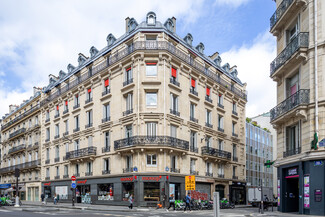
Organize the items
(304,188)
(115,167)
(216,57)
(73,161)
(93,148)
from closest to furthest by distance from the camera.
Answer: (304,188) → (115,167) → (93,148) → (73,161) → (216,57)

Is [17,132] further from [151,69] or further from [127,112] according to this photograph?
[151,69]

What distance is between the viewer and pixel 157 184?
32.5 m

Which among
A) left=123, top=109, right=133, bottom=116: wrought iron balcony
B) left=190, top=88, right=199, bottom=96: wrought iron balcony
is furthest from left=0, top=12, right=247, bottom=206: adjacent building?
left=190, top=88, right=199, bottom=96: wrought iron balcony

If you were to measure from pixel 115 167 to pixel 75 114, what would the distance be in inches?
431

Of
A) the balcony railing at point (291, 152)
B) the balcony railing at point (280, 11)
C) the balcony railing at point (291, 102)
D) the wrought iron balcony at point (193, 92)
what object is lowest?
the balcony railing at point (291, 152)

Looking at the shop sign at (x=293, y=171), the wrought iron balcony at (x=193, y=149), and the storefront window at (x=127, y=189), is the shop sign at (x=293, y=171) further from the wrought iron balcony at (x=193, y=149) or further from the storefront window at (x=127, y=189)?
the storefront window at (x=127, y=189)

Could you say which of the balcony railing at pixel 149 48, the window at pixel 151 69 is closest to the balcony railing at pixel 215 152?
the balcony railing at pixel 149 48

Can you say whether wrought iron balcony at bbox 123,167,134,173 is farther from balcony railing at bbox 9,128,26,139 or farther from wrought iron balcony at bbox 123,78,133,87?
balcony railing at bbox 9,128,26,139

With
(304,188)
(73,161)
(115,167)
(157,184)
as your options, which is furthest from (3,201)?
(304,188)

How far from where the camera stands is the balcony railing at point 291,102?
19.6 meters

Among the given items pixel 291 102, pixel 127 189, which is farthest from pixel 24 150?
Result: pixel 291 102

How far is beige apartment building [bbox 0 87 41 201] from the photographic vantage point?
170ft

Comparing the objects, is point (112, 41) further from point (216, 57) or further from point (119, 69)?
point (216, 57)

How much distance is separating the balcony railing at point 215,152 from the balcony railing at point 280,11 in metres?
17.5
